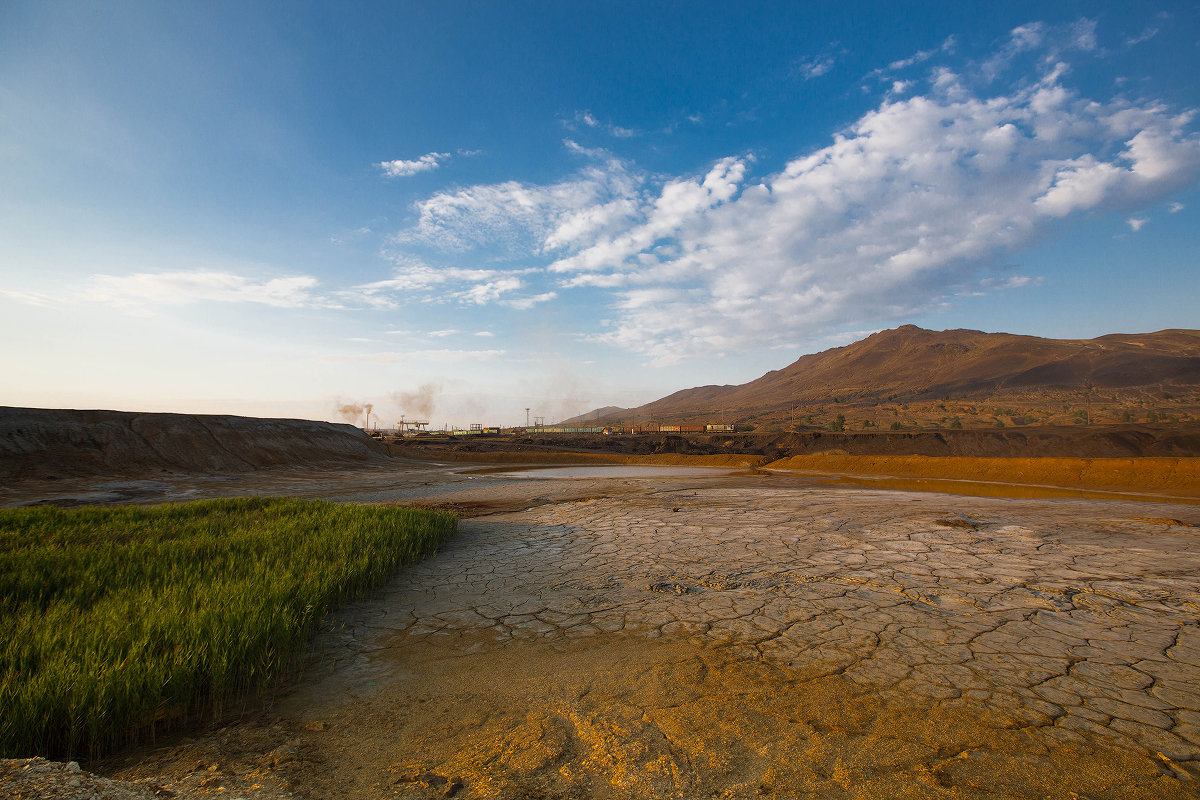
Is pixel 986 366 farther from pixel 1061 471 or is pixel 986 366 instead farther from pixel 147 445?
pixel 147 445

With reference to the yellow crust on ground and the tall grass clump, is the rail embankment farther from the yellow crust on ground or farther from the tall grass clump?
the tall grass clump

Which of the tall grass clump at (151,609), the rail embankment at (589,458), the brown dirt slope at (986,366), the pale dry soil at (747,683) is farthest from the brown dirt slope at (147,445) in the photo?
the brown dirt slope at (986,366)

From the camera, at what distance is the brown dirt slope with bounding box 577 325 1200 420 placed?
6981 cm

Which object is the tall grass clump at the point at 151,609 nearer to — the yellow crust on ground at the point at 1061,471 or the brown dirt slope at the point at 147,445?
the brown dirt slope at the point at 147,445

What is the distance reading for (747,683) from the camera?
9.91 ft

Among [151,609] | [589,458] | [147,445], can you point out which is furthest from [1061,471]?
[147,445]

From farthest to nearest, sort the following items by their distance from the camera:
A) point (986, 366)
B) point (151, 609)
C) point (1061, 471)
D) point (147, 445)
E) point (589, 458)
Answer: point (986, 366) < point (589, 458) < point (147, 445) < point (1061, 471) < point (151, 609)

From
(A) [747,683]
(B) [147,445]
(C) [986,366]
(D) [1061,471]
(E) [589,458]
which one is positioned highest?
(C) [986,366]

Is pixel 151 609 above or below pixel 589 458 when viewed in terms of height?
above

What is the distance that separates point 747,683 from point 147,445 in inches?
1099

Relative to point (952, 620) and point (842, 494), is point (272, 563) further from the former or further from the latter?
point (842, 494)

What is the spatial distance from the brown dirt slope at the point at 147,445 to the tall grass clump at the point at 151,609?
15.6m

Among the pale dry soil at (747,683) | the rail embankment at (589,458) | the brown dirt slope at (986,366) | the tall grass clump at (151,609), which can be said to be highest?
the brown dirt slope at (986,366)

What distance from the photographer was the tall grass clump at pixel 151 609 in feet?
7.77
